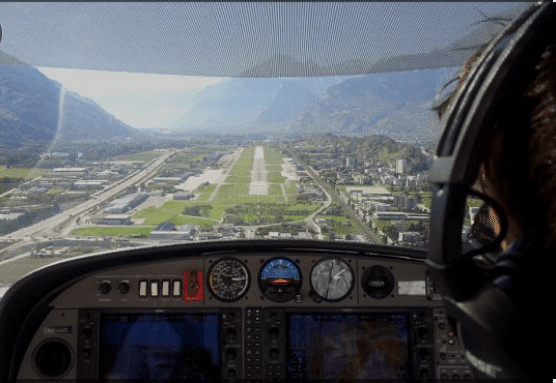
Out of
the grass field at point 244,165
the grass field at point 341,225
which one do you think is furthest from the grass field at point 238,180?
the grass field at point 341,225

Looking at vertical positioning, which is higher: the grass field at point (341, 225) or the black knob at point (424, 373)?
the grass field at point (341, 225)

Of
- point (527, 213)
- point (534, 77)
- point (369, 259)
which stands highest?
point (534, 77)

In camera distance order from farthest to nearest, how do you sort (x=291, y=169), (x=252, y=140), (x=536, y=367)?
(x=252, y=140)
(x=291, y=169)
(x=536, y=367)

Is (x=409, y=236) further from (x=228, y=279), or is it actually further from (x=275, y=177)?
(x=275, y=177)

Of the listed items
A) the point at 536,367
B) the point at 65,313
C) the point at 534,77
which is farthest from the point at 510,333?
the point at 65,313

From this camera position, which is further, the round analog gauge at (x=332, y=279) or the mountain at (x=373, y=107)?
the mountain at (x=373, y=107)

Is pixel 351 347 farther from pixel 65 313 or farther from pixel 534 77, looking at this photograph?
pixel 534 77

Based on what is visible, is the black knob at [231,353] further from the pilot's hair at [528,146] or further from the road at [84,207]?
the pilot's hair at [528,146]

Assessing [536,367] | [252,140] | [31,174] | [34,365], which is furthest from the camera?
[252,140]

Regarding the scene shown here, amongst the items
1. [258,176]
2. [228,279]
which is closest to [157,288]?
[228,279]
